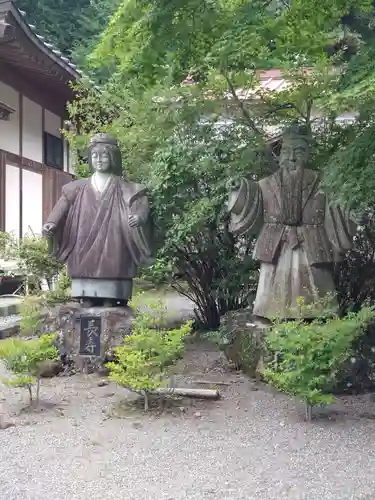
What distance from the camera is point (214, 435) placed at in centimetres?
439

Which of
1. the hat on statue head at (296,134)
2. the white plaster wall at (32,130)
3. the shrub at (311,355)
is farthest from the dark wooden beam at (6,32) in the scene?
the shrub at (311,355)

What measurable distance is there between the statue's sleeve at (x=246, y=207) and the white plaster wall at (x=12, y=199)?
251 inches

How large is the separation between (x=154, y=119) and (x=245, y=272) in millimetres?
2161

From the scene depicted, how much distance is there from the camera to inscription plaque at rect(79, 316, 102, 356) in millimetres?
6207

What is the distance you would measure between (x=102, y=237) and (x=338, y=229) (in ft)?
7.40

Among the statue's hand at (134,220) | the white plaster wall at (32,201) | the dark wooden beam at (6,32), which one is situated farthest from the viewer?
the white plaster wall at (32,201)

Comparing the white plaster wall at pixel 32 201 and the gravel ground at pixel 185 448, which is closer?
the gravel ground at pixel 185 448

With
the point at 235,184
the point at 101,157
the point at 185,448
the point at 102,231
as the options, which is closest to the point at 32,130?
the point at 101,157

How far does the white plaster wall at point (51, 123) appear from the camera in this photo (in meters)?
→ 13.1

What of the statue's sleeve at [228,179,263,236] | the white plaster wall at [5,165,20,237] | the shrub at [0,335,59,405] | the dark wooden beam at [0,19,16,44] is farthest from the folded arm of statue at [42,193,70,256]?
the white plaster wall at [5,165,20,237]

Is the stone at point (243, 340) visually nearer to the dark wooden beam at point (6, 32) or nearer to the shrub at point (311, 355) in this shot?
the shrub at point (311, 355)

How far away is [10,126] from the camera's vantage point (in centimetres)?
1137

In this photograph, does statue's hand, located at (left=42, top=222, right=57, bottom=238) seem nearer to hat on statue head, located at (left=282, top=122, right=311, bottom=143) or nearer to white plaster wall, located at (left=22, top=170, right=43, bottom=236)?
hat on statue head, located at (left=282, top=122, right=311, bottom=143)

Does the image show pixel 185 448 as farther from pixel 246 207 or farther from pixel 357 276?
pixel 357 276
